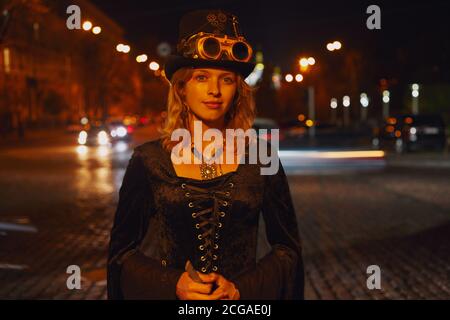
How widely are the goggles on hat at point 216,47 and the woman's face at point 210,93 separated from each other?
0.06 meters

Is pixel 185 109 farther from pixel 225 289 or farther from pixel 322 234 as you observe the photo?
pixel 322 234

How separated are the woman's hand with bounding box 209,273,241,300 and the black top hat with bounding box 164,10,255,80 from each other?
75 centimetres

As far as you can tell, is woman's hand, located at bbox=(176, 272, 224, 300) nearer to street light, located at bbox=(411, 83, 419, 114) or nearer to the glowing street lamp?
street light, located at bbox=(411, 83, 419, 114)

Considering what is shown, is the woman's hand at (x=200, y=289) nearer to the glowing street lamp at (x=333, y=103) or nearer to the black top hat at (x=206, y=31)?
the black top hat at (x=206, y=31)

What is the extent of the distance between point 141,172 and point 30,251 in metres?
7.43

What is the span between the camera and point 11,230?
37.6ft

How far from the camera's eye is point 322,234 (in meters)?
10.8

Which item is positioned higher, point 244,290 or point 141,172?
point 141,172

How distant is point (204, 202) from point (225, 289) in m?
0.33

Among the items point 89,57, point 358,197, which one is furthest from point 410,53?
point 358,197

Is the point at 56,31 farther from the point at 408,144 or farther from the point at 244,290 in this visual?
the point at 244,290

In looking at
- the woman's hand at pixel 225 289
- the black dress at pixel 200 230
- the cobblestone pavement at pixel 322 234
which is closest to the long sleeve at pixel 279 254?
the black dress at pixel 200 230

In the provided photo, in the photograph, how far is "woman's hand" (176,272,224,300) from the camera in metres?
2.40

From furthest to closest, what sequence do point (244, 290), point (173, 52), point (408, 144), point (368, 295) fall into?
1. point (408, 144)
2. point (368, 295)
3. point (173, 52)
4. point (244, 290)
